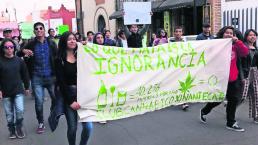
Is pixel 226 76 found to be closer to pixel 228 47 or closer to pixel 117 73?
pixel 228 47

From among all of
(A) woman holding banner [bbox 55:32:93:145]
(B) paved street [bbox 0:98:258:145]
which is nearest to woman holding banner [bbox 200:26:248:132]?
(B) paved street [bbox 0:98:258:145]

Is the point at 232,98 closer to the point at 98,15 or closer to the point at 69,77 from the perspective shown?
the point at 69,77

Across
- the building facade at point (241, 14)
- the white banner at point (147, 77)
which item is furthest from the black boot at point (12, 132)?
the building facade at point (241, 14)

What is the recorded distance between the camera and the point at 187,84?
588 centimetres

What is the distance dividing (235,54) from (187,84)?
898 mm

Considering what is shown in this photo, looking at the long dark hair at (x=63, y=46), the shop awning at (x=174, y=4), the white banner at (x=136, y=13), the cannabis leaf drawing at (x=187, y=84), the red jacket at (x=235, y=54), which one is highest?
the shop awning at (x=174, y=4)

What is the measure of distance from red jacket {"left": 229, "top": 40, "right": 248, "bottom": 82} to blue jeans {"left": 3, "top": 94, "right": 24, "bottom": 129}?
126 inches

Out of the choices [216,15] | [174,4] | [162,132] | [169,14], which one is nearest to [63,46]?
[162,132]

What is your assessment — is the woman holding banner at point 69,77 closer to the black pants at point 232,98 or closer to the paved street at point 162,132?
the paved street at point 162,132

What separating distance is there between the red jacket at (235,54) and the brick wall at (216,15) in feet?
25.6

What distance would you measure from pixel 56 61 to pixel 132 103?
3.94 feet

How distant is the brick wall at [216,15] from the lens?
13695mm

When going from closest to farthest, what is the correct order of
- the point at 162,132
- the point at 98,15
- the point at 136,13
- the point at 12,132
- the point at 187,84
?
the point at 187,84 < the point at 162,132 < the point at 12,132 < the point at 136,13 < the point at 98,15

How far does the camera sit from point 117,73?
17.1ft
